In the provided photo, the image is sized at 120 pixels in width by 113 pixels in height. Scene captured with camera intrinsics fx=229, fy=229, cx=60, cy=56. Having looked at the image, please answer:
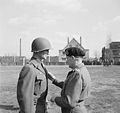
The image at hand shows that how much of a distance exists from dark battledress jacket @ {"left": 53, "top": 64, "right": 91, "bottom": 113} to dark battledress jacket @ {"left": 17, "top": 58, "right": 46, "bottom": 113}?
1.04 ft

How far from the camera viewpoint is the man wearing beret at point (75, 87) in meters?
2.62

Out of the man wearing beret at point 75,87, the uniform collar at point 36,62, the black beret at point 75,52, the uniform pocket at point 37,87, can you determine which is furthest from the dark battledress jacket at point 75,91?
the uniform collar at point 36,62

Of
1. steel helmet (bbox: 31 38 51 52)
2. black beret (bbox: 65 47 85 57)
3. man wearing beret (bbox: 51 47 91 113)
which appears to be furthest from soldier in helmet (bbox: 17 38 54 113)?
black beret (bbox: 65 47 85 57)

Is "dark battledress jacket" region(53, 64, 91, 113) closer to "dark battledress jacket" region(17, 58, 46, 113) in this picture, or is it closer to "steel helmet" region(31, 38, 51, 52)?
"dark battledress jacket" region(17, 58, 46, 113)

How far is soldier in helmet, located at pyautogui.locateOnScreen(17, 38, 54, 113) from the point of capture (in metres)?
2.77

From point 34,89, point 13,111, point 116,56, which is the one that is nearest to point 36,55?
point 34,89

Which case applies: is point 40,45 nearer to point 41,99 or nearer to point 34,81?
point 34,81

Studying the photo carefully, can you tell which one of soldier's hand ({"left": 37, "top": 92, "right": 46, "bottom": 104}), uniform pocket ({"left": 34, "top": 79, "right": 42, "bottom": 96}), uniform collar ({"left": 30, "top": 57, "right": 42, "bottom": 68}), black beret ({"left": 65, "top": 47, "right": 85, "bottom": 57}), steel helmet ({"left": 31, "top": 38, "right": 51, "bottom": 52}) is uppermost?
steel helmet ({"left": 31, "top": 38, "right": 51, "bottom": 52})

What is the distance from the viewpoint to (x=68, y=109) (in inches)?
110

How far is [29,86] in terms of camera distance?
279 centimetres

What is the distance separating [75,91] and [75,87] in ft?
0.15

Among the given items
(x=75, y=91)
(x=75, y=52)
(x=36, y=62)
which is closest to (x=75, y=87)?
(x=75, y=91)

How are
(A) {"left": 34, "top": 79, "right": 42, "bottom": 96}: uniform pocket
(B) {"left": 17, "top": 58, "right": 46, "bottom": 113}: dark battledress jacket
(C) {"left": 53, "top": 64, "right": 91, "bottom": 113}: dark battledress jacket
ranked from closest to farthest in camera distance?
(C) {"left": 53, "top": 64, "right": 91, "bottom": 113}: dark battledress jacket, (B) {"left": 17, "top": 58, "right": 46, "bottom": 113}: dark battledress jacket, (A) {"left": 34, "top": 79, "right": 42, "bottom": 96}: uniform pocket

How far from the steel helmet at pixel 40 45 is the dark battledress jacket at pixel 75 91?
0.57 meters
